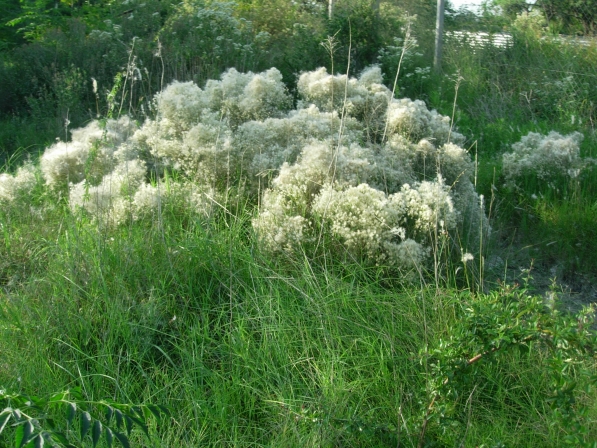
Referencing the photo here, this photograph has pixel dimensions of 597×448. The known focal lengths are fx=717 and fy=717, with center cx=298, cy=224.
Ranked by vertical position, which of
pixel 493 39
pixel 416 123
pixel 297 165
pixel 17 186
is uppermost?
pixel 297 165

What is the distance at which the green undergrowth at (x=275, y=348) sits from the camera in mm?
2820

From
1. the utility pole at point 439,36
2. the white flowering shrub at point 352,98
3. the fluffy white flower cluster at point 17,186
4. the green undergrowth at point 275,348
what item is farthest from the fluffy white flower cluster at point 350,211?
the utility pole at point 439,36

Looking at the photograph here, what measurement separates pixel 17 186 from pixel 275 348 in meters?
2.83

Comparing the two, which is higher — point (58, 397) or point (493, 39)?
point (58, 397)

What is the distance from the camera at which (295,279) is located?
3.81 metres

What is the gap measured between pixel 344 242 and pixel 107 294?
1.35 m

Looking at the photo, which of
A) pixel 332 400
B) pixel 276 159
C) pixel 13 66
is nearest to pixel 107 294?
pixel 332 400

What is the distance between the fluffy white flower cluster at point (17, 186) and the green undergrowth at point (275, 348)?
97 centimetres

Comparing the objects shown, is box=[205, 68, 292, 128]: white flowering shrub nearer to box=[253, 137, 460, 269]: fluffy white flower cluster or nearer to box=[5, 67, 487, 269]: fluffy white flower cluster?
box=[5, 67, 487, 269]: fluffy white flower cluster

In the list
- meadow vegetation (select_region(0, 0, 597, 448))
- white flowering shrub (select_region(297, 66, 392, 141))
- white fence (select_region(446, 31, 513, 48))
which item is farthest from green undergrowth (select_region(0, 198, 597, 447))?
white fence (select_region(446, 31, 513, 48))

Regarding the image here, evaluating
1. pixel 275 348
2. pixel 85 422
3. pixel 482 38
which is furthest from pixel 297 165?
pixel 482 38

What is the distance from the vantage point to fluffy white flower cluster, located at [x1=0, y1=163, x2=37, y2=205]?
16.7 feet

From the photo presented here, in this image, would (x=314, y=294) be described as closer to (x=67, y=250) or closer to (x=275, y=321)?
(x=275, y=321)

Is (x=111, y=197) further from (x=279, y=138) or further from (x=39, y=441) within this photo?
(x=39, y=441)
